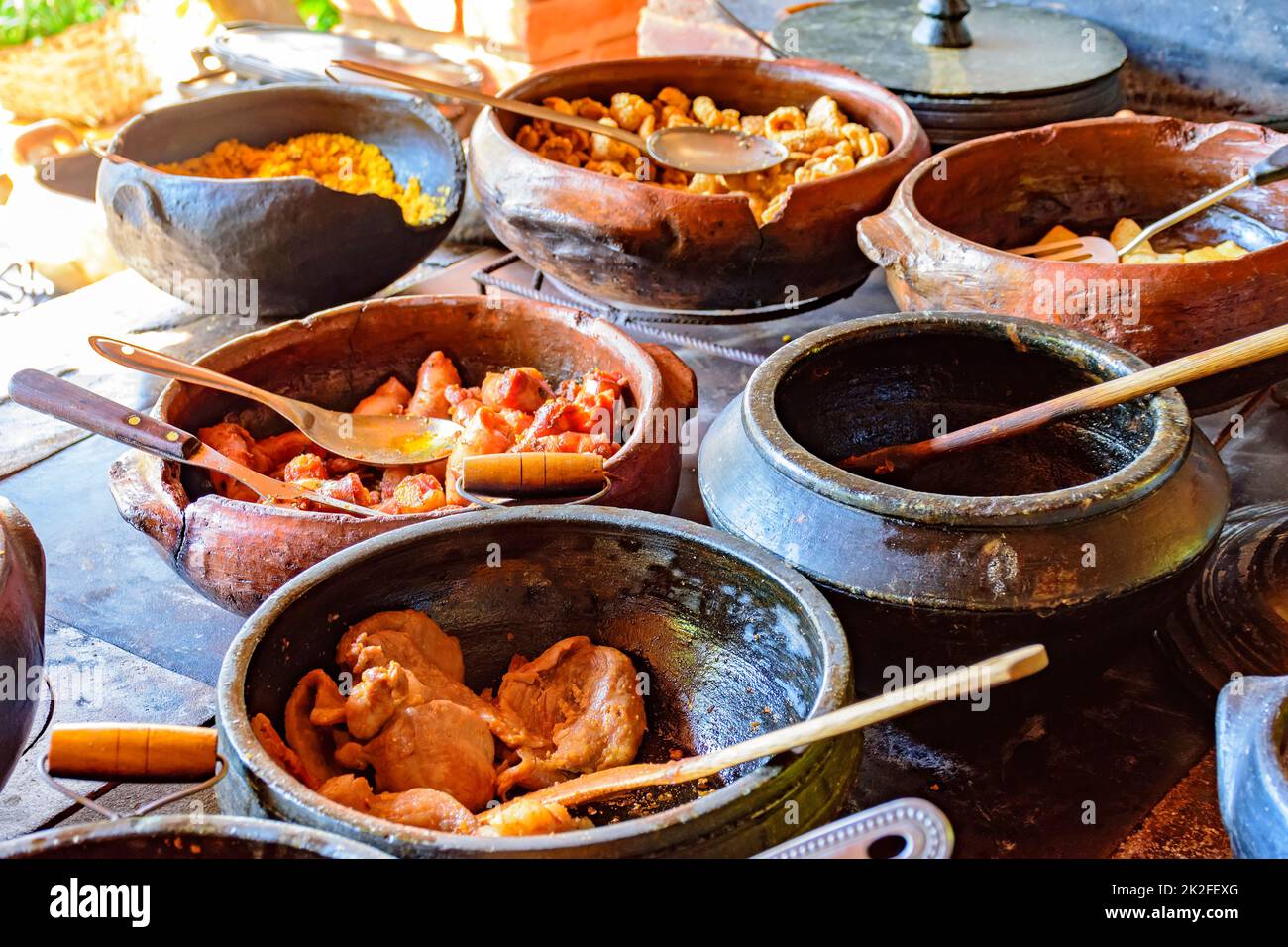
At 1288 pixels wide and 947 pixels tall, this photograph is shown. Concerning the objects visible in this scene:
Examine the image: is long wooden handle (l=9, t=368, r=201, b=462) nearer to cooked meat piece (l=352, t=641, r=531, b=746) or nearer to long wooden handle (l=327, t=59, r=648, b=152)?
cooked meat piece (l=352, t=641, r=531, b=746)

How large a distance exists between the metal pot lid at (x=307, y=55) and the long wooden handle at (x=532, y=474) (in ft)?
7.62

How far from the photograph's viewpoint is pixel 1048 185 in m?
2.59

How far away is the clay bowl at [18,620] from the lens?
1.31 m

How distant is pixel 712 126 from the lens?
113 inches

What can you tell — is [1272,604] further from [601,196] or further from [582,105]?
[582,105]

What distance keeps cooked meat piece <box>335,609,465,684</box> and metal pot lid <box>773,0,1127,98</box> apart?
1940 millimetres

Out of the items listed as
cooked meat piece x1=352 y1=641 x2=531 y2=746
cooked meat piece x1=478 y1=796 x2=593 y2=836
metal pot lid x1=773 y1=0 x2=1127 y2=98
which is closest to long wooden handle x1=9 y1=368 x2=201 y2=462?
cooked meat piece x1=352 y1=641 x2=531 y2=746

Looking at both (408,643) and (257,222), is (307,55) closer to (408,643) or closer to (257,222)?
(257,222)

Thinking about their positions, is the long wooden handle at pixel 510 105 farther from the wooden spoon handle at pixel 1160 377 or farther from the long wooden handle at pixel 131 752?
the long wooden handle at pixel 131 752

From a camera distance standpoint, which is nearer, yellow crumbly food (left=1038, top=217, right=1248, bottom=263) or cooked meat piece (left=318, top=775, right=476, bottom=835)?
cooked meat piece (left=318, top=775, right=476, bottom=835)

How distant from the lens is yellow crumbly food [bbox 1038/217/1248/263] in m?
2.40

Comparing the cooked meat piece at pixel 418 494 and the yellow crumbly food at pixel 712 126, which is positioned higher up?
the yellow crumbly food at pixel 712 126

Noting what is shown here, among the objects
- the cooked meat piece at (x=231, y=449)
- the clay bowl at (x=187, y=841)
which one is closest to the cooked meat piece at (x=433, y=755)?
the clay bowl at (x=187, y=841)

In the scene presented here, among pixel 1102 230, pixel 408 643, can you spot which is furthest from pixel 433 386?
pixel 1102 230
